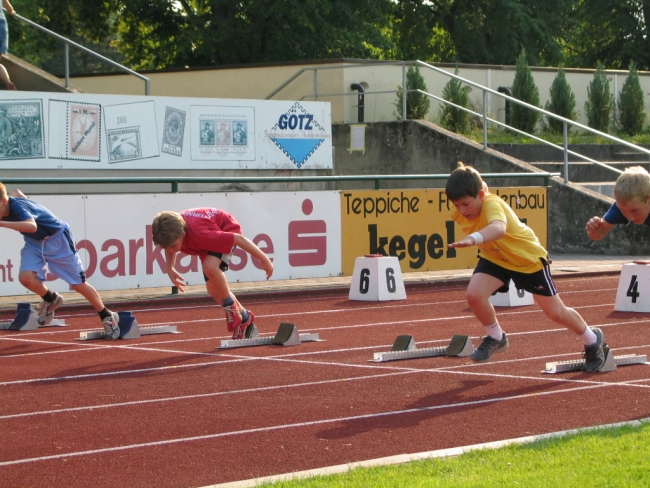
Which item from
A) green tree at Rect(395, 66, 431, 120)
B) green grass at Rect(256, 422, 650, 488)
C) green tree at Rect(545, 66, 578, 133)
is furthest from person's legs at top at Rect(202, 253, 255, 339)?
green tree at Rect(545, 66, 578, 133)

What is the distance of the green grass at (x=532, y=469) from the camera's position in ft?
17.8

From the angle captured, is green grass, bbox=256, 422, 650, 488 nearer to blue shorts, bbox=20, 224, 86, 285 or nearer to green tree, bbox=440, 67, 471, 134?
blue shorts, bbox=20, 224, 86, 285

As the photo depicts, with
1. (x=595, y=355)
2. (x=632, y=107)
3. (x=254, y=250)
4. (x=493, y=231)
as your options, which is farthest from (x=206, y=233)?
(x=632, y=107)

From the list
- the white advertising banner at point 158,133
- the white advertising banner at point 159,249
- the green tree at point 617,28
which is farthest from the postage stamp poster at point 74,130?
the green tree at point 617,28

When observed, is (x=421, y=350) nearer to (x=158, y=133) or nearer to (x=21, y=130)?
(x=21, y=130)

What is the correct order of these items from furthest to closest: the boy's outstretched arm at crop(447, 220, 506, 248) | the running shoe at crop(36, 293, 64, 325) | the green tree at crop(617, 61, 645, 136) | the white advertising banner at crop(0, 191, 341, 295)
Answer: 1. the green tree at crop(617, 61, 645, 136)
2. the white advertising banner at crop(0, 191, 341, 295)
3. the running shoe at crop(36, 293, 64, 325)
4. the boy's outstretched arm at crop(447, 220, 506, 248)

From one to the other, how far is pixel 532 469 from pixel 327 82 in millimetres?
22120

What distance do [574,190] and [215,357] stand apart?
13.9 m

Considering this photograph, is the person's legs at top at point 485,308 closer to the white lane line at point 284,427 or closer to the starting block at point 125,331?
the white lane line at point 284,427

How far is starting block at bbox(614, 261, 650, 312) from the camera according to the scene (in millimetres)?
13195

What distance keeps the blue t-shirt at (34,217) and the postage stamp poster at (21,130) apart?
849 centimetres

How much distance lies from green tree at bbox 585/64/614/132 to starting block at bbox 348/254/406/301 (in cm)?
1649

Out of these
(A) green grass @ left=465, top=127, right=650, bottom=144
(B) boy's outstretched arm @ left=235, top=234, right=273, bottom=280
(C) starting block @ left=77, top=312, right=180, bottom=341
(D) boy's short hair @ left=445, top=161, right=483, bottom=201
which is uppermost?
(A) green grass @ left=465, top=127, right=650, bottom=144

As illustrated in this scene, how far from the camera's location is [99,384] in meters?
8.73
